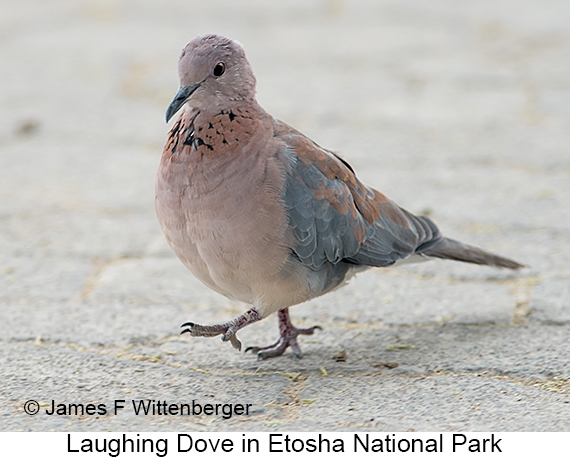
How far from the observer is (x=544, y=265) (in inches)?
167

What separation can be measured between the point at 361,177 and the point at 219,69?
102 inches

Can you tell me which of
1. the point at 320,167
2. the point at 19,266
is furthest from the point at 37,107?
the point at 320,167

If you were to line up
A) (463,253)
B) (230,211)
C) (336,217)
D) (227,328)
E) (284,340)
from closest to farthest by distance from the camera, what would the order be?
(230,211) < (227,328) < (336,217) < (284,340) < (463,253)

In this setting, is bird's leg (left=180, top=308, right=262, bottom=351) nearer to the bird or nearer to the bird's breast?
the bird

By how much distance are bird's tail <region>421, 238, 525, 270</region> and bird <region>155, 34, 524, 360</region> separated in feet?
1.84

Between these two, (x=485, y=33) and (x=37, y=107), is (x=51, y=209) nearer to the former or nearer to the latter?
(x=37, y=107)

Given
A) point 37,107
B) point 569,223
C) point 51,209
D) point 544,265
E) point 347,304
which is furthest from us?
point 37,107

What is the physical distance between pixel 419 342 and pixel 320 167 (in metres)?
0.88

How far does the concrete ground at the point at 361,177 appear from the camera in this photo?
3098mm

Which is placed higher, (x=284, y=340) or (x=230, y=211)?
(x=230, y=211)

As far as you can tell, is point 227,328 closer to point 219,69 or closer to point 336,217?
point 336,217

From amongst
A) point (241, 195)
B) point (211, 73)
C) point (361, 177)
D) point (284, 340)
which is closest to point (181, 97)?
point (211, 73)

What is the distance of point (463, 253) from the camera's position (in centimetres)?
375

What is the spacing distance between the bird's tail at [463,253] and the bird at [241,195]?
561 millimetres
